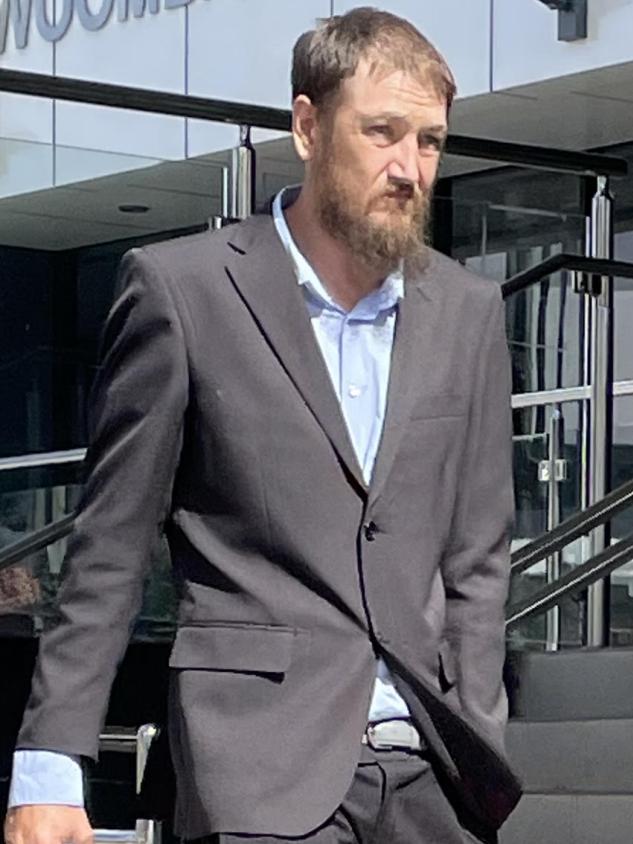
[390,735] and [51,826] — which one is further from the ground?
[390,735]

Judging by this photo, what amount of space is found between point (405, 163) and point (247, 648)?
2.15ft

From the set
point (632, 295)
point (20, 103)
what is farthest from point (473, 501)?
point (20, 103)

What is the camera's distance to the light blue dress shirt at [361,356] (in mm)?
3020

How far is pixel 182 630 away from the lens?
2977mm

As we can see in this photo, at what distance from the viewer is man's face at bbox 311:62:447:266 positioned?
302 centimetres

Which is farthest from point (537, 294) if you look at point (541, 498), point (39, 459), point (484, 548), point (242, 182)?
point (484, 548)

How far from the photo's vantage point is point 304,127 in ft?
10.2

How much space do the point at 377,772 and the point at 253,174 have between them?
4.84 m

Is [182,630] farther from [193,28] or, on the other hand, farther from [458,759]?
[193,28]

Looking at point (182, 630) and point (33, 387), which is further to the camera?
point (33, 387)

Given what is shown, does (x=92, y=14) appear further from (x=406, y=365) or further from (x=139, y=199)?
(x=406, y=365)

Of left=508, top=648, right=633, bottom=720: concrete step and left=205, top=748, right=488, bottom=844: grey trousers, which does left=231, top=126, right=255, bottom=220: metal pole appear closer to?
left=508, top=648, right=633, bottom=720: concrete step

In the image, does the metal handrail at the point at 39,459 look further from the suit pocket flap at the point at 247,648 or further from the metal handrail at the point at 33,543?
Result: the suit pocket flap at the point at 247,648

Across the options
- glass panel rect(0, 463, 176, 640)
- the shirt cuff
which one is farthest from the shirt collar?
glass panel rect(0, 463, 176, 640)
